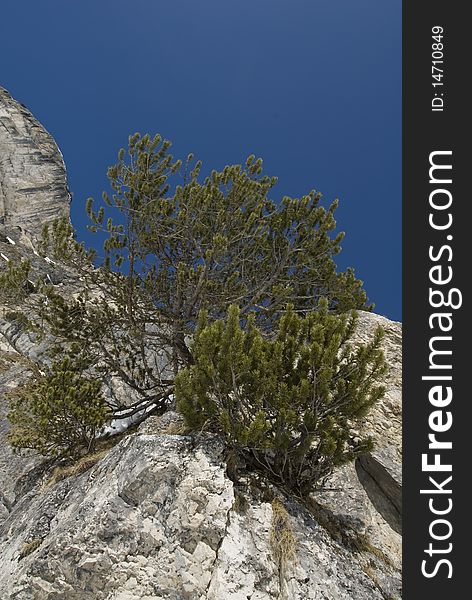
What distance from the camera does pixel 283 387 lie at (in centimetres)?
644

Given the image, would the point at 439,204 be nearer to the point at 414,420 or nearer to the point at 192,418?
the point at 414,420

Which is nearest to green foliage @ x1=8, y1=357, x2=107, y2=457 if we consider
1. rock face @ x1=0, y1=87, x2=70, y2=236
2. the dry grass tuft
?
the dry grass tuft

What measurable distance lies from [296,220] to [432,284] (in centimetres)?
663

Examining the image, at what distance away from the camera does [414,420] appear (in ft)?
16.9

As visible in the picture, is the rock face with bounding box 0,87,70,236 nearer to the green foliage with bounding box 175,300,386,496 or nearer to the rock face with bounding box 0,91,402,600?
the rock face with bounding box 0,91,402,600

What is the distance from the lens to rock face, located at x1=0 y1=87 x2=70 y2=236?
4653 centimetres

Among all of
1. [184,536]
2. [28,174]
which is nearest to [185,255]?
[184,536]

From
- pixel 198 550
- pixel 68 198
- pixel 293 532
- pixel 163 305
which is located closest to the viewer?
pixel 198 550

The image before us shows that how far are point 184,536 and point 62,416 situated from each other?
12.8 ft

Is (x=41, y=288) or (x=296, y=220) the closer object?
(x=41, y=288)

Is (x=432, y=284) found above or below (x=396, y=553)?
above

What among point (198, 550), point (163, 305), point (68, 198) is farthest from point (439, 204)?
point (68, 198)

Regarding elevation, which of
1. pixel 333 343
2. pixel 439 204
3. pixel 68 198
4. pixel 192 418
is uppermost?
pixel 68 198

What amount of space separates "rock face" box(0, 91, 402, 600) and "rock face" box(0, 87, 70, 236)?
136 ft
